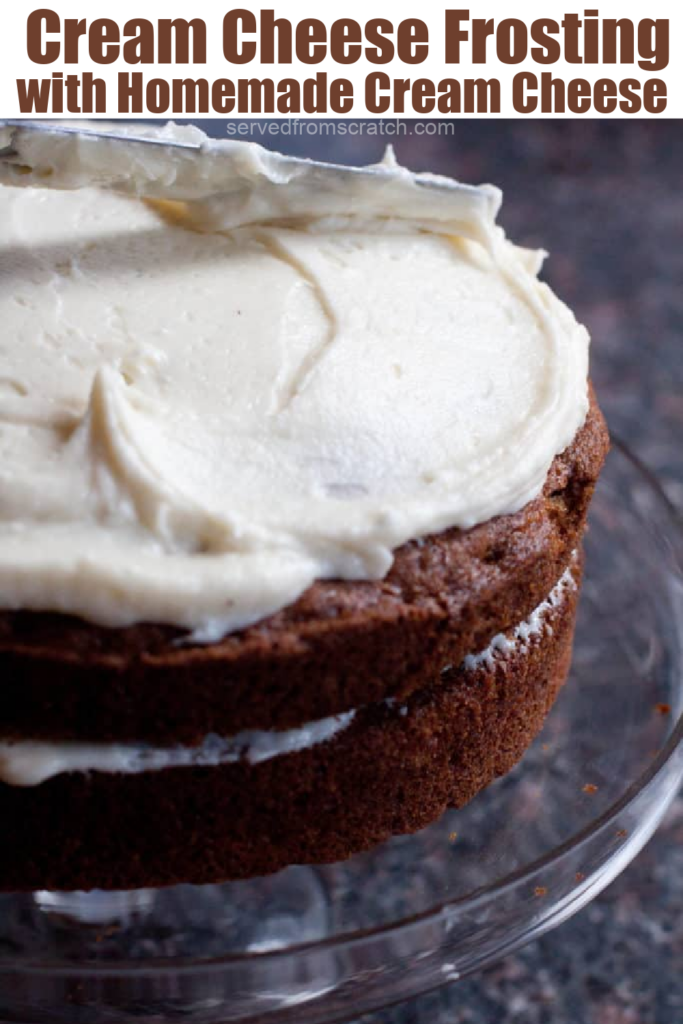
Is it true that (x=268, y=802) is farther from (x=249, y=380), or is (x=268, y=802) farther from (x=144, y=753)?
(x=249, y=380)

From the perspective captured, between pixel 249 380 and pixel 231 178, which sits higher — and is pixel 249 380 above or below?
below

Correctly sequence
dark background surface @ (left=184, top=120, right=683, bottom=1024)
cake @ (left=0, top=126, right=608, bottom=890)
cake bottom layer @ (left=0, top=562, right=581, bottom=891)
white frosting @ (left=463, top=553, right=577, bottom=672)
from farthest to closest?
1. dark background surface @ (left=184, top=120, right=683, bottom=1024)
2. white frosting @ (left=463, top=553, right=577, bottom=672)
3. cake bottom layer @ (left=0, top=562, right=581, bottom=891)
4. cake @ (left=0, top=126, right=608, bottom=890)

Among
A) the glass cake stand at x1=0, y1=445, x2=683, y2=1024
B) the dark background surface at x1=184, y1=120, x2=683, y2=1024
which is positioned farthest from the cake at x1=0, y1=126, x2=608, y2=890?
the dark background surface at x1=184, y1=120, x2=683, y2=1024

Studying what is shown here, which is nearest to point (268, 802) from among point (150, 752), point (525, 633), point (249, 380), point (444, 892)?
point (150, 752)

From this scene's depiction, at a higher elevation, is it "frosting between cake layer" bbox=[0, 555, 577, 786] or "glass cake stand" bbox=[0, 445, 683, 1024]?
"frosting between cake layer" bbox=[0, 555, 577, 786]

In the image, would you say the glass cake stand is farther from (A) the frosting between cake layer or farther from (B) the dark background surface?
(B) the dark background surface

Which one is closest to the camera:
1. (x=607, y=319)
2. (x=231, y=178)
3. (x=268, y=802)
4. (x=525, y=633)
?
(x=268, y=802)

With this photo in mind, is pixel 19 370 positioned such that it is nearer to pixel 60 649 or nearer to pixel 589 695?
→ pixel 60 649

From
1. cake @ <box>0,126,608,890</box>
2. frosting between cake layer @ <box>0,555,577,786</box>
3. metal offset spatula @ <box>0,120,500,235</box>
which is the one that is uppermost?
metal offset spatula @ <box>0,120,500,235</box>

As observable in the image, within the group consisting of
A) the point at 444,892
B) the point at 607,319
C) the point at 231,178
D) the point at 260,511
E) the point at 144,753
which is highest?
the point at 231,178
